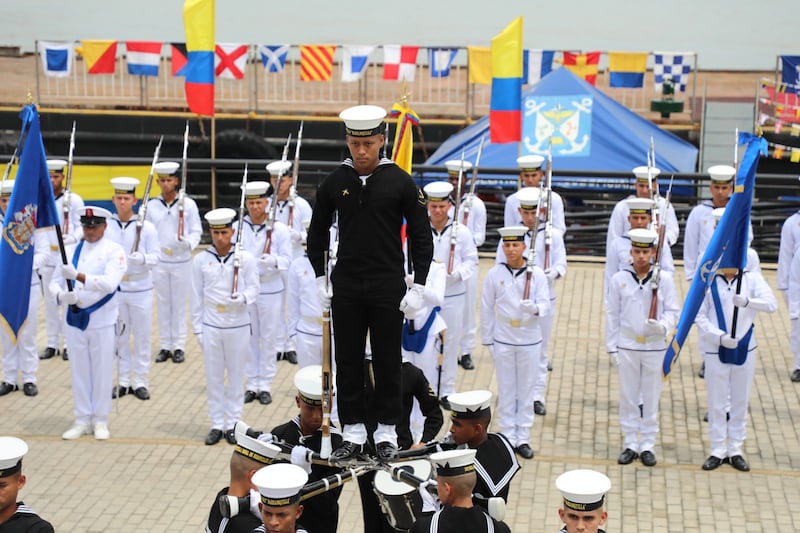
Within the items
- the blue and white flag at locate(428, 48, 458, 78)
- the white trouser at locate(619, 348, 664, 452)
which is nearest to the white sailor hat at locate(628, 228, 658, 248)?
the white trouser at locate(619, 348, 664, 452)

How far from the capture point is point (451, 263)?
12570mm

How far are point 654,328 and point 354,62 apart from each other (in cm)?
1036

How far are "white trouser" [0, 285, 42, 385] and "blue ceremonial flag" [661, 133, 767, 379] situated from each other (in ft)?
21.3

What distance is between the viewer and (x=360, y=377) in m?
6.91

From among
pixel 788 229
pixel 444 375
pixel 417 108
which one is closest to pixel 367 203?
pixel 444 375

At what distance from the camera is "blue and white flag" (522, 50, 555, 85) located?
20.9m

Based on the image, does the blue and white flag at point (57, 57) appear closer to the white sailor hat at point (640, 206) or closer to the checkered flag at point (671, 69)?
the checkered flag at point (671, 69)

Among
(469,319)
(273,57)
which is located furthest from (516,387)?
(273,57)

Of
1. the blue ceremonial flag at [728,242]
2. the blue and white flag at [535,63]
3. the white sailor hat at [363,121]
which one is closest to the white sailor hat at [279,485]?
the white sailor hat at [363,121]

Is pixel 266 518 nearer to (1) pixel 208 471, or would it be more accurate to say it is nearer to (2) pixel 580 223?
(1) pixel 208 471

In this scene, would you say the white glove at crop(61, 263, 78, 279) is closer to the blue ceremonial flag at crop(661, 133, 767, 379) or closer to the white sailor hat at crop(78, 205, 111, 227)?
the white sailor hat at crop(78, 205, 111, 227)

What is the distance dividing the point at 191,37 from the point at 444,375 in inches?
201

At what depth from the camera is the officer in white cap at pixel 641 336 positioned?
1066 centimetres

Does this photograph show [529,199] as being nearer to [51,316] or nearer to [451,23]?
[51,316]
